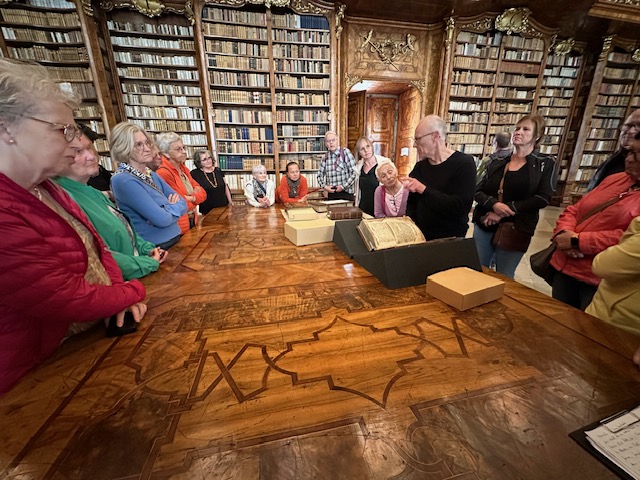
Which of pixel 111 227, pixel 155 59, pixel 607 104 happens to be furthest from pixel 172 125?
pixel 607 104

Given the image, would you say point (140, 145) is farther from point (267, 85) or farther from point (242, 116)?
point (267, 85)

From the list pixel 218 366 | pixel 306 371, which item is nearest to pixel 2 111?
pixel 218 366

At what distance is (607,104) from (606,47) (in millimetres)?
1123

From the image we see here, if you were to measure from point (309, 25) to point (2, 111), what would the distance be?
16.0ft

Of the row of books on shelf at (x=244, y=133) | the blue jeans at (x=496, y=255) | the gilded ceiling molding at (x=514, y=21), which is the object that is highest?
the gilded ceiling molding at (x=514, y=21)

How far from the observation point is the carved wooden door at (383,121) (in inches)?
249

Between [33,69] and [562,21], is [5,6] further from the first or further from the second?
[562,21]

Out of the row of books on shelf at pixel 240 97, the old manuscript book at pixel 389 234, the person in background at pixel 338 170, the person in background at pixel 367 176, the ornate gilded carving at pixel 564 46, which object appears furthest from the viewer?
the ornate gilded carving at pixel 564 46

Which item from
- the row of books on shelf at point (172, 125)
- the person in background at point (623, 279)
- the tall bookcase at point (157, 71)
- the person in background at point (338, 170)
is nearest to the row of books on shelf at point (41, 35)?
the tall bookcase at point (157, 71)

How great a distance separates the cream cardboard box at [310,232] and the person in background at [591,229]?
1142 mm

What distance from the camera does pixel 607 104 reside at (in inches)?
220

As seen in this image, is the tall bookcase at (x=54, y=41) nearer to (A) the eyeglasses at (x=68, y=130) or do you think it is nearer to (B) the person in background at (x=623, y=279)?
(A) the eyeglasses at (x=68, y=130)

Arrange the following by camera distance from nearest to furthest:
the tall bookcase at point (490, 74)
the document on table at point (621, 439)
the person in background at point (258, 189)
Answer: the document on table at point (621, 439)
the person in background at point (258, 189)
the tall bookcase at point (490, 74)

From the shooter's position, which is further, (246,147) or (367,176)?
(246,147)
